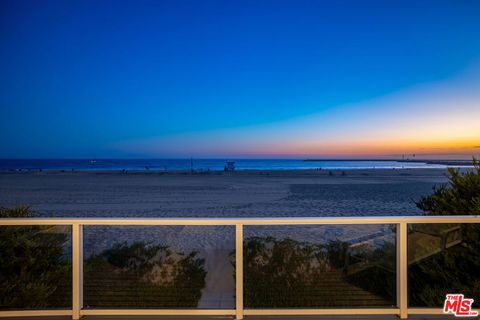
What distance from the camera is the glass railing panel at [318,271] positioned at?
114 inches

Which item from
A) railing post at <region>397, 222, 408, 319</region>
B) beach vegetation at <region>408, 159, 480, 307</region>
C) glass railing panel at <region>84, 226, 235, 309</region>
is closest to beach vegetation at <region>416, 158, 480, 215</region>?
beach vegetation at <region>408, 159, 480, 307</region>

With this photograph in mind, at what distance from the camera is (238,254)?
9.52ft

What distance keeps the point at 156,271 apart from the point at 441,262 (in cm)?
271

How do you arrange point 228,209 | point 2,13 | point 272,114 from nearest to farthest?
1. point 2,13
2. point 228,209
3. point 272,114

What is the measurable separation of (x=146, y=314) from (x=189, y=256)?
696 millimetres

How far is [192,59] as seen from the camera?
1474 cm

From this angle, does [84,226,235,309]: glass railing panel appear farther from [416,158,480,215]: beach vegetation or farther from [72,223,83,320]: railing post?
[416,158,480,215]: beach vegetation

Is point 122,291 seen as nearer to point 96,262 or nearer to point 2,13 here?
point 96,262

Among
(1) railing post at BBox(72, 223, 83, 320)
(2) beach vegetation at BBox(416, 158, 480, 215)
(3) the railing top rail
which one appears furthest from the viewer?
(2) beach vegetation at BBox(416, 158, 480, 215)

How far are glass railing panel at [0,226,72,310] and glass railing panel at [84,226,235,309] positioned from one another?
20cm

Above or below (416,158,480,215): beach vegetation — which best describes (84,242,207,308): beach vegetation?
below

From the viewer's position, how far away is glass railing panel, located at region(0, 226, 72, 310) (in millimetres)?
2875

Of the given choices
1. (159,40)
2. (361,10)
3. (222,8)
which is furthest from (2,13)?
(361,10)

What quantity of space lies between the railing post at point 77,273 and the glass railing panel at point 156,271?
43 millimetres
